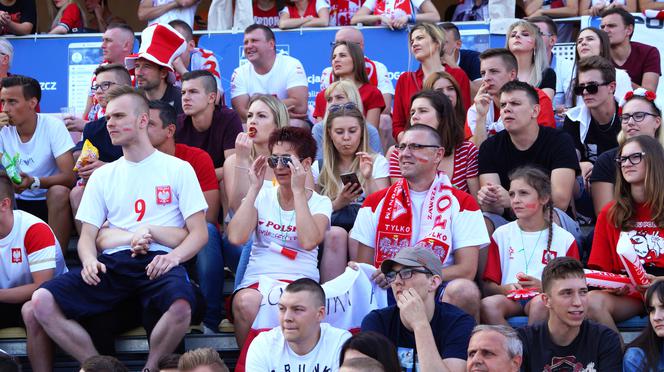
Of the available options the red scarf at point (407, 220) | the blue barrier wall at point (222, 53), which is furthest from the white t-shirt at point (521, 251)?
the blue barrier wall at point (222, 53)

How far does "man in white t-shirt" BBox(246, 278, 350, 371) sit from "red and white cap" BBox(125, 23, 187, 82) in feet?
11.7

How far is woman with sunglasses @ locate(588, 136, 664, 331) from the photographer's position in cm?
680

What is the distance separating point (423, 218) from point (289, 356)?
4.44 feet

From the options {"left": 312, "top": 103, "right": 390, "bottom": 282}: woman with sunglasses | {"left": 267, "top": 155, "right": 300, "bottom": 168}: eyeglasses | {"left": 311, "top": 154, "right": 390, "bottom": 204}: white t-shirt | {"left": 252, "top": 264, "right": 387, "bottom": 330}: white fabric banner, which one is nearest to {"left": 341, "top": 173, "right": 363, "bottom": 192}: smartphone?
{"left": 312, "top": 103, "right": 390, "bottom": 282}: woman with sunglasses

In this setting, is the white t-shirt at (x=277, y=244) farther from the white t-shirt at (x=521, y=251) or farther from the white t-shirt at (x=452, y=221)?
the white t-shirt at (x=521, y=251)

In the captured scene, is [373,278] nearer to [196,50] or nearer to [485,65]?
[485,65]

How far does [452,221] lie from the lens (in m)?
6.94

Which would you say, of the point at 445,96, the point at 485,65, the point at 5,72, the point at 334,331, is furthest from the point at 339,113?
the point at 5,72

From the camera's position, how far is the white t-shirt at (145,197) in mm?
6977

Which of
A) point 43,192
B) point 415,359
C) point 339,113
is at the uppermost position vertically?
point 339,113

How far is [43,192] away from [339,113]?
226 centimetres

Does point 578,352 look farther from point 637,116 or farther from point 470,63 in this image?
point 470,63

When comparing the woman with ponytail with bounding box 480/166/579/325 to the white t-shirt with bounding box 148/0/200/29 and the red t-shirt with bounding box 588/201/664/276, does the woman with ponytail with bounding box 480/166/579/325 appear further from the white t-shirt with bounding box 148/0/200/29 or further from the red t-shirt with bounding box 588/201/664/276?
the white t-shirt with bounding box 148/0/200/29

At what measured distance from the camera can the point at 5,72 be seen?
32.8 ft
